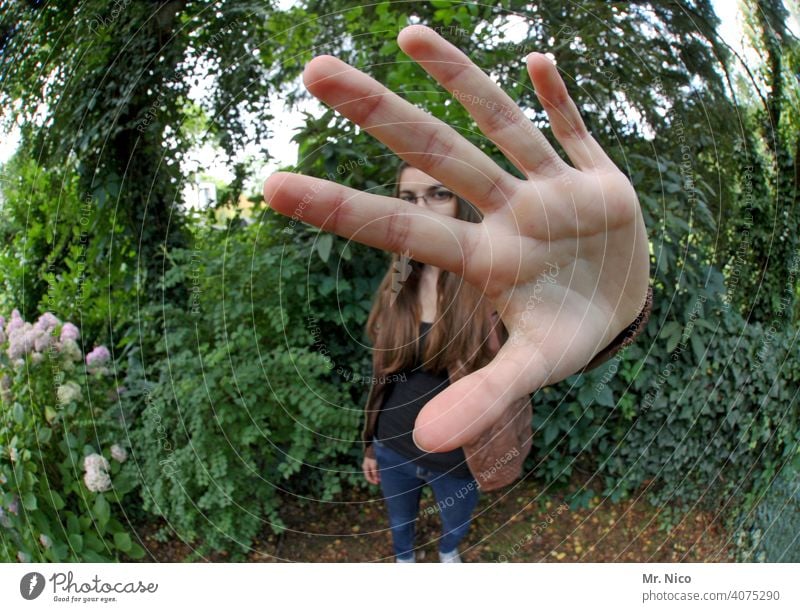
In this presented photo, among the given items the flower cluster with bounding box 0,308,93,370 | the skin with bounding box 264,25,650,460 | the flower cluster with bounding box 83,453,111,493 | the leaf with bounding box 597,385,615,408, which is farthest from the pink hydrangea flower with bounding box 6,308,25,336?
the leaf with bounding box 597,385,615,408

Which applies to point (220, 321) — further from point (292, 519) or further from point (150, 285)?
point (292, 519)

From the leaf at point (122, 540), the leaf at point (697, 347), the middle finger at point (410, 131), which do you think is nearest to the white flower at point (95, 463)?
the leaf at point (122, 540)

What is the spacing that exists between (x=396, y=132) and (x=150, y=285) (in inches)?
18.0

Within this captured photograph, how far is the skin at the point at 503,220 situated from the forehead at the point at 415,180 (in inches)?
5.1

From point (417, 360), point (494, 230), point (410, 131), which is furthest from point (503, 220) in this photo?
point (417, 360)

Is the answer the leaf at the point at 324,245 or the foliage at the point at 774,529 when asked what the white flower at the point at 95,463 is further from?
the foliage at the point at 774,529

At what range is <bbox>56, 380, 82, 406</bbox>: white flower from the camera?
2.48ft

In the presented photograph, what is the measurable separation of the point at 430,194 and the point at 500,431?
32 cm

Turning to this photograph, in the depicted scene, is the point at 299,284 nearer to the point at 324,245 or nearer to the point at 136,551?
the point at 324,245

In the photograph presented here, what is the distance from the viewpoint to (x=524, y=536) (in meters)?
0.81

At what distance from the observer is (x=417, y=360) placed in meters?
0.70

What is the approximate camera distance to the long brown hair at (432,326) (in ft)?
2.22

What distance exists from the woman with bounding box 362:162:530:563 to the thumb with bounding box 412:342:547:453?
0.35 feet

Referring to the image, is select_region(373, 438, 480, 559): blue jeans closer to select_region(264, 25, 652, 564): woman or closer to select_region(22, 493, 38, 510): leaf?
select_region(264, 25, 652, 564): woman
